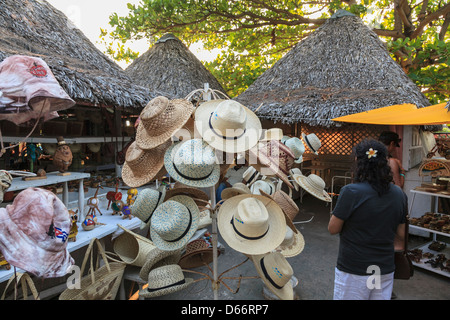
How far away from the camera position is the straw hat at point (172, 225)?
1.83 meters

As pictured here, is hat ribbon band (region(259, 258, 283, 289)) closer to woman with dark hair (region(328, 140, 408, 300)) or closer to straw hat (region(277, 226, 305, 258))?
straw hat (region(277, 226, 305, 258))

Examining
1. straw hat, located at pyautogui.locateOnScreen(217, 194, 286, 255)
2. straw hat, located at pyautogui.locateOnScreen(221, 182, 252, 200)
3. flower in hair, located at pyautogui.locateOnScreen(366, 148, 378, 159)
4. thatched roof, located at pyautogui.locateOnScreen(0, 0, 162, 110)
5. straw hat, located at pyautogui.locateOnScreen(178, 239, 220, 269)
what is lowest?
straw hat, located at pyautogui.locateOnScreen(178, 239, 220, 269)

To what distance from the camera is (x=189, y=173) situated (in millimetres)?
1706

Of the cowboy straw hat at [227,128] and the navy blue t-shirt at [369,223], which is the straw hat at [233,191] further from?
the navy blue t-shirt at [369,223]

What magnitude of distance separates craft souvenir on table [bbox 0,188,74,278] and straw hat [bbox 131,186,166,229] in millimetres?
696

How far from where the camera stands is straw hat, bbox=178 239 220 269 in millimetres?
3592

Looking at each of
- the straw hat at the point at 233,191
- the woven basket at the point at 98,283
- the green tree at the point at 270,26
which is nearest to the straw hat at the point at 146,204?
the straw hat at the point at 233,191

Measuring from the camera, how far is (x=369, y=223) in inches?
71.7

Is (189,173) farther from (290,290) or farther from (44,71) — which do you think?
(290,290)

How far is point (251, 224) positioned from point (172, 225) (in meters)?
0.55

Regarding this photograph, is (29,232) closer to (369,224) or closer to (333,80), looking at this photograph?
(369,224)

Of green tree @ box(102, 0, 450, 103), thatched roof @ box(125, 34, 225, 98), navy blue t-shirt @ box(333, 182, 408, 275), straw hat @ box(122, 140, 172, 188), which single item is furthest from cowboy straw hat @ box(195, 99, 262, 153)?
green tree @ box(102, 0, 450, 103)

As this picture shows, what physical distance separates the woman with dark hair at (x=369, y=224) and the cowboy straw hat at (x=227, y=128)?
80 centimetres
